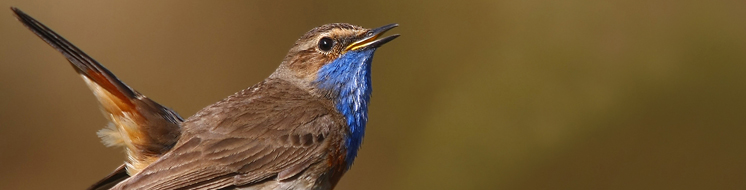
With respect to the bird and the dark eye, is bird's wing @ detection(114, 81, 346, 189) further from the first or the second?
the dark eye

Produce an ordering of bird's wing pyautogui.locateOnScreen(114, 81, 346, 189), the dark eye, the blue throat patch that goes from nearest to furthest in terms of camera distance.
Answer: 1. bird's wing pyautogui.locateOnScreen(114, 81, 346, 189)
2. the blue throat patch
3. the dark eye

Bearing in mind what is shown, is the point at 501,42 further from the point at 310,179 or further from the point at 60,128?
the point at 60,128

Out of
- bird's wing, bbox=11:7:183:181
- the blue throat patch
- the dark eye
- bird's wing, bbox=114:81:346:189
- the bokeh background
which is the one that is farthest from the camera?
the bokeh background

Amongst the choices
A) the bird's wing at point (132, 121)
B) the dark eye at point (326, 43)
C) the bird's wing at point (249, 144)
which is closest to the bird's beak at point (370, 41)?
the dark eye at point (326, 43)

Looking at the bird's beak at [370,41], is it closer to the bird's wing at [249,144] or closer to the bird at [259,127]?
the bird at [259,127]

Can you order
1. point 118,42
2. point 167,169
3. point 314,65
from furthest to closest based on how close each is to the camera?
point 118,42 < point 314,65 < point 167,169

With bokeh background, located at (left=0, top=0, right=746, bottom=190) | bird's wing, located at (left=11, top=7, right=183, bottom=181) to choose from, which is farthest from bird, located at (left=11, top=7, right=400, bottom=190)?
bokeh background, located at (left=0, top=0, right=746, bottom=190)

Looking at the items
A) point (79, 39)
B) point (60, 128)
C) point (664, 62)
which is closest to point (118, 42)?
point (79, 39)
